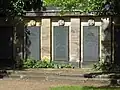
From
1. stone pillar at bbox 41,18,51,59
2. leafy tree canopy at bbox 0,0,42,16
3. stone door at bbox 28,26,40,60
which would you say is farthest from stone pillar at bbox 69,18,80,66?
leafy tree canopy at bbox 0,0,42,16

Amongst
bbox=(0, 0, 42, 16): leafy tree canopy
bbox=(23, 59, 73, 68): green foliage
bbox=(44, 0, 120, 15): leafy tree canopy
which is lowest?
bbox=(23, 59, 73, 68): green foliage

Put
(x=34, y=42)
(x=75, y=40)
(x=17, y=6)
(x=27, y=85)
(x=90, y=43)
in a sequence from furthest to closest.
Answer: (x=34, y=42) → (x=90, y=43) → (x=75, y=40) → (x=17, y=6) → (x=27, y=85)

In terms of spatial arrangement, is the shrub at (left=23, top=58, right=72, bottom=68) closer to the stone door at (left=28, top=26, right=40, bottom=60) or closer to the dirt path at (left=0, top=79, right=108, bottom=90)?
the stone door at (left=28, top=26, right=40, bottom=60)

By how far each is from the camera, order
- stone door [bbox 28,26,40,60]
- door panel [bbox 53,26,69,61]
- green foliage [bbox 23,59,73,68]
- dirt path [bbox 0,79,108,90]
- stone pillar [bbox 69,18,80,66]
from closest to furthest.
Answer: dirt path [bbox 0,79,108,90] < green foliage [bbox 23,59,73,68] < stone pillar [bbox 69,18,80,66] < door panel [bbox 53,26,69,61] < stone door [bbox 28,26,40,60]

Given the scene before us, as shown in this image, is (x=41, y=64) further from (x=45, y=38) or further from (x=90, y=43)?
(x=90, y=43)

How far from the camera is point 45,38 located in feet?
87.7

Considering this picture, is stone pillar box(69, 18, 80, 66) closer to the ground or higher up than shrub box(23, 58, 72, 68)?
higher up

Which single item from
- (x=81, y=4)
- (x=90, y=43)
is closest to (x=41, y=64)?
(x=90, y=43)

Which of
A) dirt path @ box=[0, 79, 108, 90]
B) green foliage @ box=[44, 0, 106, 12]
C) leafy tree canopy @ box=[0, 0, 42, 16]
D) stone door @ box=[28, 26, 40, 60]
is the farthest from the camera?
stone door @ box=[28, 26, 40, 60]

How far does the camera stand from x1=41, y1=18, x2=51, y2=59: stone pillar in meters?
26.7

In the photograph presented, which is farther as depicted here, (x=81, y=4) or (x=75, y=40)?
(x=75, y=40)

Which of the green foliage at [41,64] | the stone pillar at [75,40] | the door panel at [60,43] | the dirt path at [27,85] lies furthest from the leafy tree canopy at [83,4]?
the door panel at [60,43]

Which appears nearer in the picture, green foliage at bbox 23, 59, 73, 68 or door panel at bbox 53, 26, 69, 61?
green foliage at bbox 23, 59, 73, 68

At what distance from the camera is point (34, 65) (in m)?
26.1
